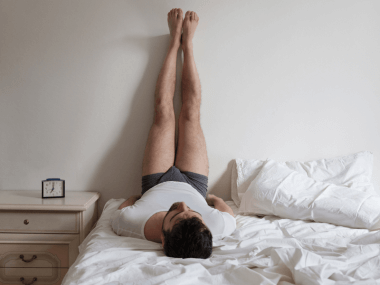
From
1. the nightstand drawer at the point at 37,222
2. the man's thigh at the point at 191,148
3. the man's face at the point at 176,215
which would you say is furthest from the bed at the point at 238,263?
the man's thigh at the point at 191,148

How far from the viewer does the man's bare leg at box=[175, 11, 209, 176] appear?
1.83 meters

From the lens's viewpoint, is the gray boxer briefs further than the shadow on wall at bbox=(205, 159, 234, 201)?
No

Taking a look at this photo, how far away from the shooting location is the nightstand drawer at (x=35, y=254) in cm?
155

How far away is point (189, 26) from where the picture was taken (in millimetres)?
1853

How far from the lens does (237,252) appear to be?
1.04 meters

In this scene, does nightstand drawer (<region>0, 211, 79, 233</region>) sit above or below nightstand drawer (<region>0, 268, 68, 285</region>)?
above

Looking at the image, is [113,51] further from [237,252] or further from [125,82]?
[237,252]

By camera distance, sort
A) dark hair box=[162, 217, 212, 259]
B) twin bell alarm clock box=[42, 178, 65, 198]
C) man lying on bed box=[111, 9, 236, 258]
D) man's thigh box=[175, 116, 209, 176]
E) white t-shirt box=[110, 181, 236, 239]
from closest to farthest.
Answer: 1. dark hair box=[162, 217, 212, 259]
2. white t-shirt box=[110, 181, 236, 239]
3. man lying on bed box=[111, 9, 236, 258]
4. twin bell alarm clock box=[42, 178, 65, 198]
5. man's thigh box=[175, 116, 209, 176]

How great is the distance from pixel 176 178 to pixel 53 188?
778 mm

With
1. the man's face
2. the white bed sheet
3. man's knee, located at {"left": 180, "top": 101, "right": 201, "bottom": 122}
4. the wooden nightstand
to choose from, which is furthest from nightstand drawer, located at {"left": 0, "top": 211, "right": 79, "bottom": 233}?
man's knee, located at {"left": 180, "top": 101, "right": 201, "bottom": 122}

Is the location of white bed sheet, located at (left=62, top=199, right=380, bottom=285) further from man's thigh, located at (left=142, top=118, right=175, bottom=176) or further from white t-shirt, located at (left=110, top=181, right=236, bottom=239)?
man's thigh, located at (left=142, top=118, right=175, bottom=176)

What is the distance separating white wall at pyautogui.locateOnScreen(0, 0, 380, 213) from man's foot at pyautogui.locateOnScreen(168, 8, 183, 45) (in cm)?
10

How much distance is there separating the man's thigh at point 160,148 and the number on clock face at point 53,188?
1.74ft

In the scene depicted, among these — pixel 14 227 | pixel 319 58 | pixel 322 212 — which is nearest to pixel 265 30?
pixel 319 58
